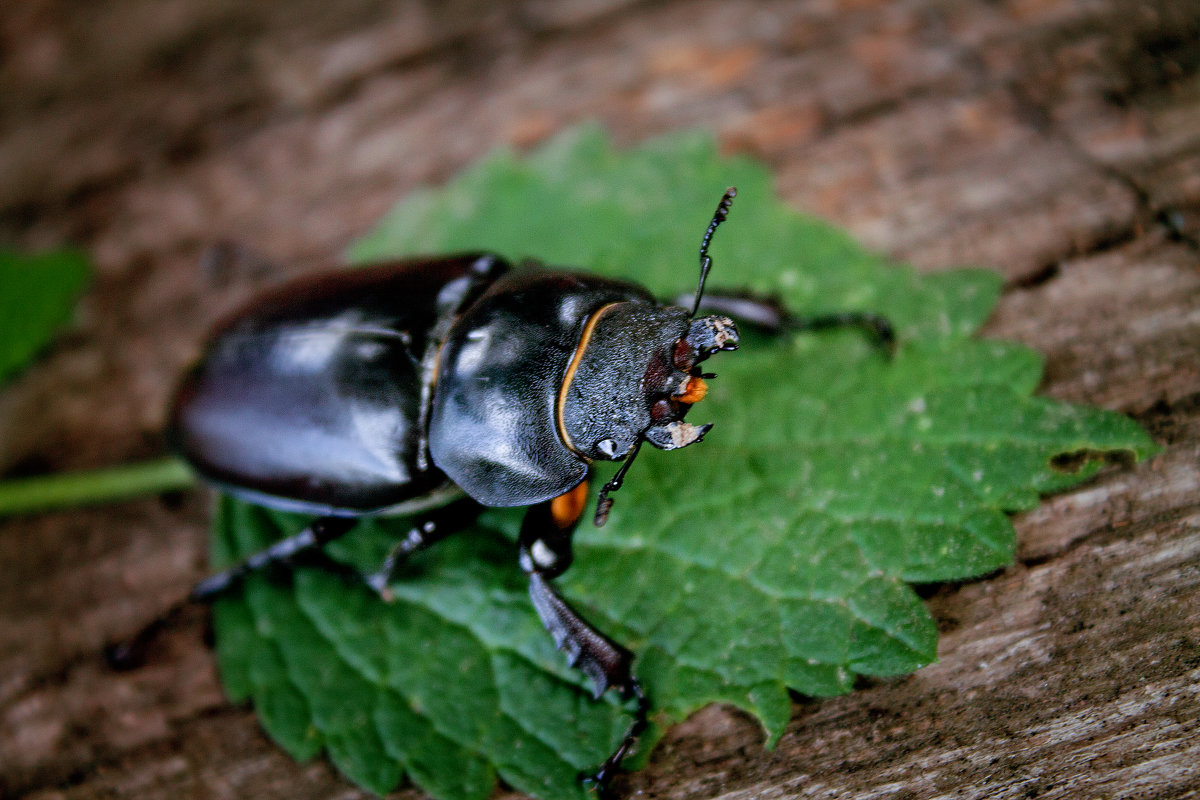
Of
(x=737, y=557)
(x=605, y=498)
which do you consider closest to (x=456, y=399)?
(x=605, y=498)

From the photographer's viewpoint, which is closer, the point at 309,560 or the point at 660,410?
the point at 660,410

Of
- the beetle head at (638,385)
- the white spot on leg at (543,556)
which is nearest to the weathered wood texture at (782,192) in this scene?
the white spot on leg at (543,556)

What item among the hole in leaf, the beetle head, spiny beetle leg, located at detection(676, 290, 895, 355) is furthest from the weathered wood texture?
the beetle head

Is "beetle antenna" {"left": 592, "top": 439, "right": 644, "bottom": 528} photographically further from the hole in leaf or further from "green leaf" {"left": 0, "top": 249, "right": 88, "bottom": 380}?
"green leaf" {"left": 0, "top": 249, "right": 88, "bottom": 380}

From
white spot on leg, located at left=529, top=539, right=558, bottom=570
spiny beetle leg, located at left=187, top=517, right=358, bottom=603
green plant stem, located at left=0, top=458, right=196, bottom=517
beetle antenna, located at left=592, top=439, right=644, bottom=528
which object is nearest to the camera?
beetle antenna, located at left=592, top=439, right=644, bottom=528

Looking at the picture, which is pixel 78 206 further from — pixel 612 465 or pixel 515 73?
pixel 612 465

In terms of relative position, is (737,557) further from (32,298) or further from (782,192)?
(32,298)

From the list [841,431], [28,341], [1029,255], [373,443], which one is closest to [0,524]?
[28,341]
